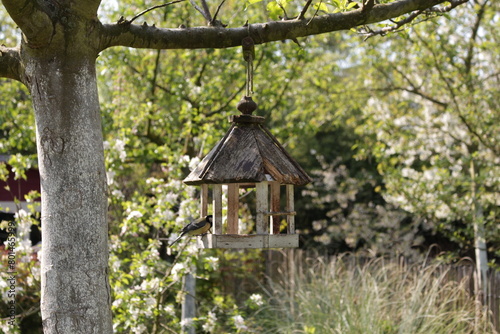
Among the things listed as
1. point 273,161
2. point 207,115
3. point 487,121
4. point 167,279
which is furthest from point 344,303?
point 273,161

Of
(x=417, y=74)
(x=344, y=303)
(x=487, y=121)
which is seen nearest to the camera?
(x=344, y=303)

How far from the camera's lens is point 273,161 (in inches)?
108

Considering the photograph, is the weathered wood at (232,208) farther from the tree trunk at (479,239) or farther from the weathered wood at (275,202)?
the tree trunk at (479,239)

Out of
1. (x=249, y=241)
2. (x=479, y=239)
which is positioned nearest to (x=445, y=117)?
(x=479, y=239)

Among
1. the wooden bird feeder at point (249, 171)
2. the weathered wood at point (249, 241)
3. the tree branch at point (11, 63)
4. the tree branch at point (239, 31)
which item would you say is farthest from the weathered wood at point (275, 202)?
the tree branch at point (11, 63)

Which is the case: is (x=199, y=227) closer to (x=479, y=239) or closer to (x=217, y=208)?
(x=217, y=208)

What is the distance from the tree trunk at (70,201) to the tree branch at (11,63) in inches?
5.1

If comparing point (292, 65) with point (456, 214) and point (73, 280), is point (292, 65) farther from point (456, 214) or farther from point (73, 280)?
point (73, 280)

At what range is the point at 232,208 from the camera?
3.02 m

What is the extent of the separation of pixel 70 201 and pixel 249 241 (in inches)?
35.0

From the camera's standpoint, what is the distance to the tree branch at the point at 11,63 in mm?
2352

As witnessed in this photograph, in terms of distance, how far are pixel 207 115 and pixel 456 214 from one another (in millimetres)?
3826

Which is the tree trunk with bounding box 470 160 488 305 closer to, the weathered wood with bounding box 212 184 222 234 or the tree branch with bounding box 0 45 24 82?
the weathered wood with bounding box 212 184 222 234

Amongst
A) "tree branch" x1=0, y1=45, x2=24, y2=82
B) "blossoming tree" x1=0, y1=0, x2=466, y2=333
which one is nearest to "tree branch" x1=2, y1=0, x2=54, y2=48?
"blossoming tree" x1=0, y1=0, x2=466, y2=333
